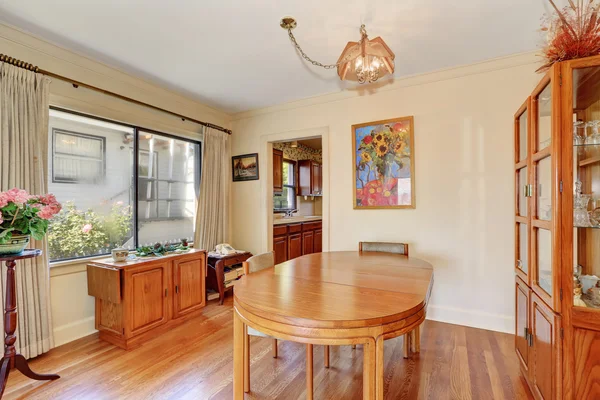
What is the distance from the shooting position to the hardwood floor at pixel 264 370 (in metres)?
1.76

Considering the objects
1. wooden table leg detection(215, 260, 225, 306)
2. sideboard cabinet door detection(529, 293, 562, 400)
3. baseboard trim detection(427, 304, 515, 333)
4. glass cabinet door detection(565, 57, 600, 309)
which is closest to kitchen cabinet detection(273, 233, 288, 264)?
wooden table leg detection(215, 260, 225, 306)

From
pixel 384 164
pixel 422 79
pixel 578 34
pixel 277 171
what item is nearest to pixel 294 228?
pixel 277 171

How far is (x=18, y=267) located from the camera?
2.06 metres

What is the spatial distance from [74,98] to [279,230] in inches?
110

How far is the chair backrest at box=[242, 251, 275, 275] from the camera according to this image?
184 centimetres

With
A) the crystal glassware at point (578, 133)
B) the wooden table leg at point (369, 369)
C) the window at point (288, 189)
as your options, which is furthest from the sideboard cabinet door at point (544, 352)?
the window at point (288, 189)

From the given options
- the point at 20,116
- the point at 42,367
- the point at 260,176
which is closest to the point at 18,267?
the point at 42,367

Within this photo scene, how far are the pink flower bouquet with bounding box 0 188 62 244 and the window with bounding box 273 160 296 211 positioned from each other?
3834 millimetres

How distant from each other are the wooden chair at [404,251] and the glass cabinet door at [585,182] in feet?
3.59

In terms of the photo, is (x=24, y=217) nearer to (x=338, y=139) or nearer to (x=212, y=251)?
(x=212, y=251)

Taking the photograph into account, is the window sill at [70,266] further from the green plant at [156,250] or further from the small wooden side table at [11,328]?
the small wooden side table at [11,328]

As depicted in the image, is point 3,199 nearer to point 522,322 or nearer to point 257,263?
point 257,263

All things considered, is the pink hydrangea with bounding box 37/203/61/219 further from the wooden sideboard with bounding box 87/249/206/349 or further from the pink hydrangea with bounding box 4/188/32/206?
the wooden sideboard with bounding box 87/249/206/349

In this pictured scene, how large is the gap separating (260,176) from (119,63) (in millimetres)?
1989
